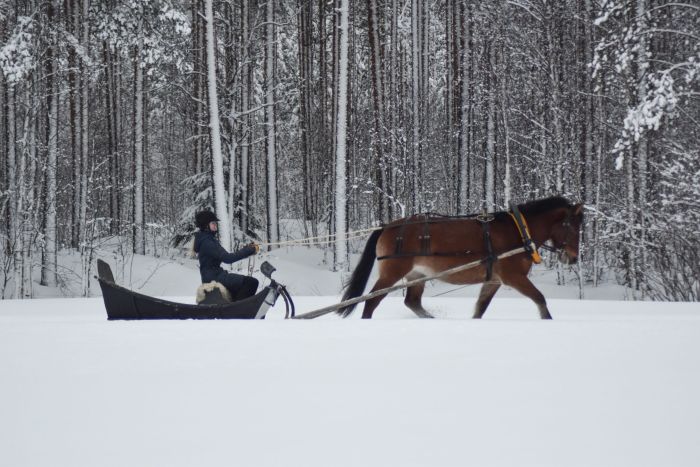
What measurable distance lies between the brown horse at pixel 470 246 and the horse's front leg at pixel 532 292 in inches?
0.5

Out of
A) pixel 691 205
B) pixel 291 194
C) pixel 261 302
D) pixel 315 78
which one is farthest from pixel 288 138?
pixel 261 302

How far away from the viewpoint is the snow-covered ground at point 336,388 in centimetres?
271

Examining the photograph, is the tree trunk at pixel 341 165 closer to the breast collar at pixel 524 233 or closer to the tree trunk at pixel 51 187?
the tree trunk at pixel 51 187

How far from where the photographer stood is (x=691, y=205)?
408 inches

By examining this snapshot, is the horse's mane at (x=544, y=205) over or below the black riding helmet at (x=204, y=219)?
over

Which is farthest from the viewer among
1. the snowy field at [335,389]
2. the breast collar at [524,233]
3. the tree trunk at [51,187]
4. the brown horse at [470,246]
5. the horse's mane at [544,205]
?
the tree trunk at [51,187]

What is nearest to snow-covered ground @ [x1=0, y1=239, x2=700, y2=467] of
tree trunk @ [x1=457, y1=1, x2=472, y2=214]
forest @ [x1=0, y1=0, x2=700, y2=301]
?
forest @ [x1=0, y1=0, x2=700, y2=301]

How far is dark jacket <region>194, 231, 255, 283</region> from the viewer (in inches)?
261

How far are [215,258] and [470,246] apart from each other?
2.90 meters

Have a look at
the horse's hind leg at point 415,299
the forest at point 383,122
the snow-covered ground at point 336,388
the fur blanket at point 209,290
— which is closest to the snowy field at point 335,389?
the snow-covered ground at point 336,388

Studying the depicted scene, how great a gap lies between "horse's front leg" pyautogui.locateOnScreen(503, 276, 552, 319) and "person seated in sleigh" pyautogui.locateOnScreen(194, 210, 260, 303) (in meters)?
2.91

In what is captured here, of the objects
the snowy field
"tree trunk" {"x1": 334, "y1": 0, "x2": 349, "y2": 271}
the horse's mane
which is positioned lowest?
the snowy field

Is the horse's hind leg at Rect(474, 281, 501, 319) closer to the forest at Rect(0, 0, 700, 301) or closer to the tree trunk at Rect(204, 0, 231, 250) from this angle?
the forest at Rect(0, 0, 700, 301)

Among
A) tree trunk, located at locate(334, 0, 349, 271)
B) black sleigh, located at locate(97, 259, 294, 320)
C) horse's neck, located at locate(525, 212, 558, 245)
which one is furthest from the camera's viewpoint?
tree trunk, located at locate(334, 0, 349, 271)
